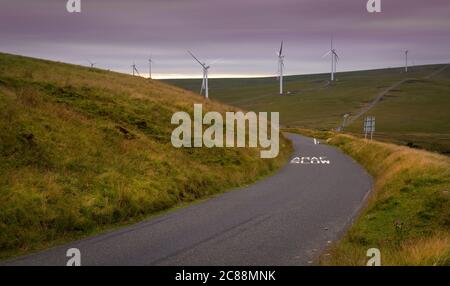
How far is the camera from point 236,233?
14.9m

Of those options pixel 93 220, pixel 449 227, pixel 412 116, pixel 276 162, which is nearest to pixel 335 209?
pixel 449 227

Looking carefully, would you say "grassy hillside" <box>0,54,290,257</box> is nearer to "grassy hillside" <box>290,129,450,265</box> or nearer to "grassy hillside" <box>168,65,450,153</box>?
"grassy hillside" <box>290,129,450,265</box>

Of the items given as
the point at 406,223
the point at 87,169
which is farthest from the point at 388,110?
the point at 406,223

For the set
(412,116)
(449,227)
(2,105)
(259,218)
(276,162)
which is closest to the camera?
(449,227)

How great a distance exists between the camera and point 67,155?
2050 centimetres

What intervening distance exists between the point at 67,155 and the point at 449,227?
555 inches

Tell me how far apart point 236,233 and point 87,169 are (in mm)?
7665

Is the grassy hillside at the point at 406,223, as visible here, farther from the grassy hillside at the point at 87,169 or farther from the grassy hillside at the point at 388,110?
the grassy hillside at the point at 388,110

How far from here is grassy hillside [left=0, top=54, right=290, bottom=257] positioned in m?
14.8

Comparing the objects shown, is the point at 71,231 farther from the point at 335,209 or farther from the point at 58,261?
the point at 335,209

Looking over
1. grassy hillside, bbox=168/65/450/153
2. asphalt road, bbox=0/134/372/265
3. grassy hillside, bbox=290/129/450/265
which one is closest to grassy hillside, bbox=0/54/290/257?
asphalt road, bbox=0/134/372/265

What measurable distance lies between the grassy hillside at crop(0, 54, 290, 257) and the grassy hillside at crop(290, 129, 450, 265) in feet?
24.8

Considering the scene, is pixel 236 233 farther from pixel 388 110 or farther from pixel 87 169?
pixel 388 110

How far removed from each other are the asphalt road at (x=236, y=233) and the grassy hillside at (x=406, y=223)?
0.80m
